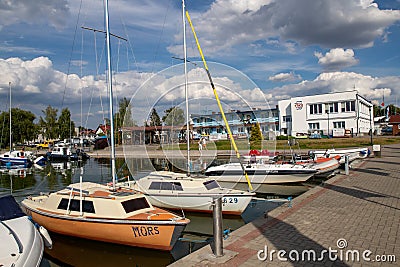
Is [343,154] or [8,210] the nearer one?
[8,210]

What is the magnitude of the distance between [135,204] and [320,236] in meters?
5.54

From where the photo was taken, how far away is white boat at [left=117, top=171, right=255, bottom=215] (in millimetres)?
13070

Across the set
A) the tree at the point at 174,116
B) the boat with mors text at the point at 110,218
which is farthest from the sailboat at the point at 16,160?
the boat with mors text at the point at 110,218

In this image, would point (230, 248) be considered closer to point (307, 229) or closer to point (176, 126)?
point (307, 229)

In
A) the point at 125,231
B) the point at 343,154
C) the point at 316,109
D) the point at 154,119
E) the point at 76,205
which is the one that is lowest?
the point at 125,231

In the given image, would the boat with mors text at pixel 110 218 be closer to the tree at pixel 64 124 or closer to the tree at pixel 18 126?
the tree at pixel 18 126

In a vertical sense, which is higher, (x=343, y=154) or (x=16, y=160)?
(x=343, y=154)

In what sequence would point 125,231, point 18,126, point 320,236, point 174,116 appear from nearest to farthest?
point 320,236 → point 125,231 → point 174,116 → point 18,126

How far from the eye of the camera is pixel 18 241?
624 centimetres

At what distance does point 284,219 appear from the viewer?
9.38 m

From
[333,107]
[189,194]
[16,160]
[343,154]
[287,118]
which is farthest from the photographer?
[287,118]

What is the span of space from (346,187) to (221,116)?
267 inches

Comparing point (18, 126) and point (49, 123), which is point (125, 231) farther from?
point (49, 123)

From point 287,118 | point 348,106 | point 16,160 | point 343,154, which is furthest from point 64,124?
point 343,154
